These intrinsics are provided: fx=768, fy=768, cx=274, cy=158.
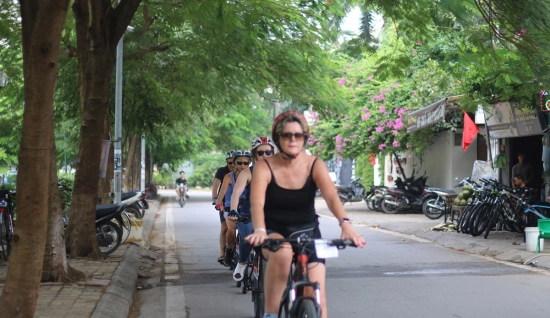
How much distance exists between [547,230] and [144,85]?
36.0 feet

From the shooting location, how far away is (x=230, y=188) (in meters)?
10.5

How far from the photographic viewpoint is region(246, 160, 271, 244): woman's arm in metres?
5.04

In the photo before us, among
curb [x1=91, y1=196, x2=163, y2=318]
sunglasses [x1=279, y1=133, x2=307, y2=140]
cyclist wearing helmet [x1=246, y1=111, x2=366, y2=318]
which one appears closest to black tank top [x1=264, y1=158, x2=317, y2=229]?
cyclist wearing helmet [x1=246, y1=111, x2=366, y2=318]

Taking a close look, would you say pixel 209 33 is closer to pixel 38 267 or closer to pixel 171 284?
pixel 171 284

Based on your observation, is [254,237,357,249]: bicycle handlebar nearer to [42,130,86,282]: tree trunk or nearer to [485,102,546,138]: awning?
[42,130,86,282]: tree trunk

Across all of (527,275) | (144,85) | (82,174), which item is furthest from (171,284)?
(144,85)

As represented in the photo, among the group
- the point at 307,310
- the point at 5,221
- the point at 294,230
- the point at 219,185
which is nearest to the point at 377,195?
the point at 219,185

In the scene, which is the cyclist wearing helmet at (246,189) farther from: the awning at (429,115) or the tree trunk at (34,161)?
the awning at (429,115)

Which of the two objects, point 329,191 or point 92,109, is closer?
point 329,191

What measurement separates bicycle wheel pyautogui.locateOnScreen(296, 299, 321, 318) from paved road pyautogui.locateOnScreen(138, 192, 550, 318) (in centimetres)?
318

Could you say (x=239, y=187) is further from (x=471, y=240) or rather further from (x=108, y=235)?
(x=471, y=240)

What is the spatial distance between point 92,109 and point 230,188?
2.70 m

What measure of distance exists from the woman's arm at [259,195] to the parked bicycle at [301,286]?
20 centimetres

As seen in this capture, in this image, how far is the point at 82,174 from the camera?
465 inches
